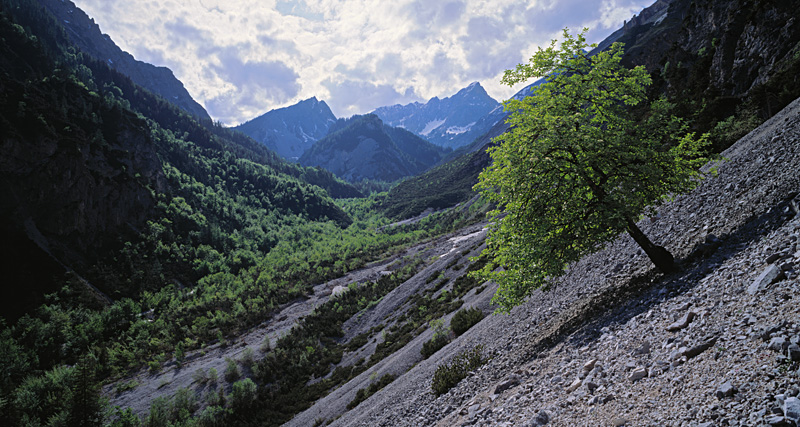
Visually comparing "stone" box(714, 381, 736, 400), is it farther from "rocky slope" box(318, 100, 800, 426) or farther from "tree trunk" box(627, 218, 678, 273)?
"tree trunk" box(627, 218, 678, 273)

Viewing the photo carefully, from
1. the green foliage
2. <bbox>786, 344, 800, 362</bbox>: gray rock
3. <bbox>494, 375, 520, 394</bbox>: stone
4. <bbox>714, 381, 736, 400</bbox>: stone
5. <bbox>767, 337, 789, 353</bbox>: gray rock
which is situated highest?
<bbox>786, 344, 800, 362</bbox>: gray rock

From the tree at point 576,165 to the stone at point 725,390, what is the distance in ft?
19.9

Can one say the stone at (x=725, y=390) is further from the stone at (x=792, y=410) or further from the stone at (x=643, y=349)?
the stone at (x=643, y=349)

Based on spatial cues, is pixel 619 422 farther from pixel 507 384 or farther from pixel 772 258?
pixel 772 258

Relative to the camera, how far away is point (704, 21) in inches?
2549

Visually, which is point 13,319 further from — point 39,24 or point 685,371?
point 39,24

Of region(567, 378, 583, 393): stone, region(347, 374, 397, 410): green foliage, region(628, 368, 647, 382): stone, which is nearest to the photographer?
region(628, 368, 647, 382): stone

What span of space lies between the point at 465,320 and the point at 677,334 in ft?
57.5

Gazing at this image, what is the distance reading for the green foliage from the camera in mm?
23047

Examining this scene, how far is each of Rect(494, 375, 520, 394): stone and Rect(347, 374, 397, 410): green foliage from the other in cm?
1401

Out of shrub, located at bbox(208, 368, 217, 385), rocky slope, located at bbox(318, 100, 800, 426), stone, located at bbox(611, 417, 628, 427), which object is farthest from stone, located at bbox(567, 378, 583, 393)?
shrub, located at bbox(208, 368, 217, 385)

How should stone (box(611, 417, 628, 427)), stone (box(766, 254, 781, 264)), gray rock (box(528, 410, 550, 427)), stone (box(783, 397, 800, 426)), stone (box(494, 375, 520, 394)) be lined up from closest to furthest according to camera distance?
stone (box(783, 397, 800, 426))
stone (box(611, 417, 628, 427))
gray rock (box(528, 410, 550, 427))
stone (box(766, 254, 781, 264))
stone (box(494, 375, 520, 394))

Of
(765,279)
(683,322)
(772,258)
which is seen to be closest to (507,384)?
(683,322)

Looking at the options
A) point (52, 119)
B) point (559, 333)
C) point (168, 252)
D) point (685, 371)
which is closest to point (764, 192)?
point (559, 333)
